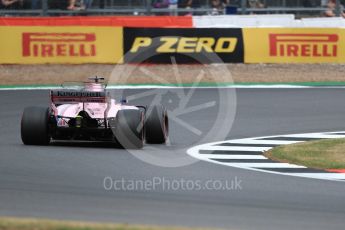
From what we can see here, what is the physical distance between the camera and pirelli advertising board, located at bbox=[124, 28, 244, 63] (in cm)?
2720

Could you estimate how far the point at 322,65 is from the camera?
28203mm

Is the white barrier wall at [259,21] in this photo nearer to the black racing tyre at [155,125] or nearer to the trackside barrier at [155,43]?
the trackside barrier at [155,43]

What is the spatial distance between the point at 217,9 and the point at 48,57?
5.93m

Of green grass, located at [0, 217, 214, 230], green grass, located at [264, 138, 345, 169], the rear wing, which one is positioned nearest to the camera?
green grass, located at [0, 217, 214, 230]

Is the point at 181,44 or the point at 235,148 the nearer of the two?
the point at 235,148

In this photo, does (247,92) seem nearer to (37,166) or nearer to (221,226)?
(37,166)

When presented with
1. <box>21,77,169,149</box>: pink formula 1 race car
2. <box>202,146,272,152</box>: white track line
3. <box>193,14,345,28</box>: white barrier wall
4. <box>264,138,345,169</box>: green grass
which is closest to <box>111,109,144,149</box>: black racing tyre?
<box>21,77,169,149</box>: pink formula 1 race car

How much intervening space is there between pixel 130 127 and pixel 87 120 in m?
0.77

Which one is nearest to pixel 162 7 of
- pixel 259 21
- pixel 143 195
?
pixel 259 21

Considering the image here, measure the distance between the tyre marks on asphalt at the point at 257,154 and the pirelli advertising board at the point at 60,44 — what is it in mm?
10468

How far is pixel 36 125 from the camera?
48.2 ft

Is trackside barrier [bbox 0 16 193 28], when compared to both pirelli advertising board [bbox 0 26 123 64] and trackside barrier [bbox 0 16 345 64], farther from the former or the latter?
pirelli advertising board [bbox 0 26 123 64]

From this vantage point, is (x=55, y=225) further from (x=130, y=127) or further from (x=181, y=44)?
(x=181, y=44)

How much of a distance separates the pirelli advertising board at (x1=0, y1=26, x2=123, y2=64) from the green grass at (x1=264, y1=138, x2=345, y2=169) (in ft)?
38.1
